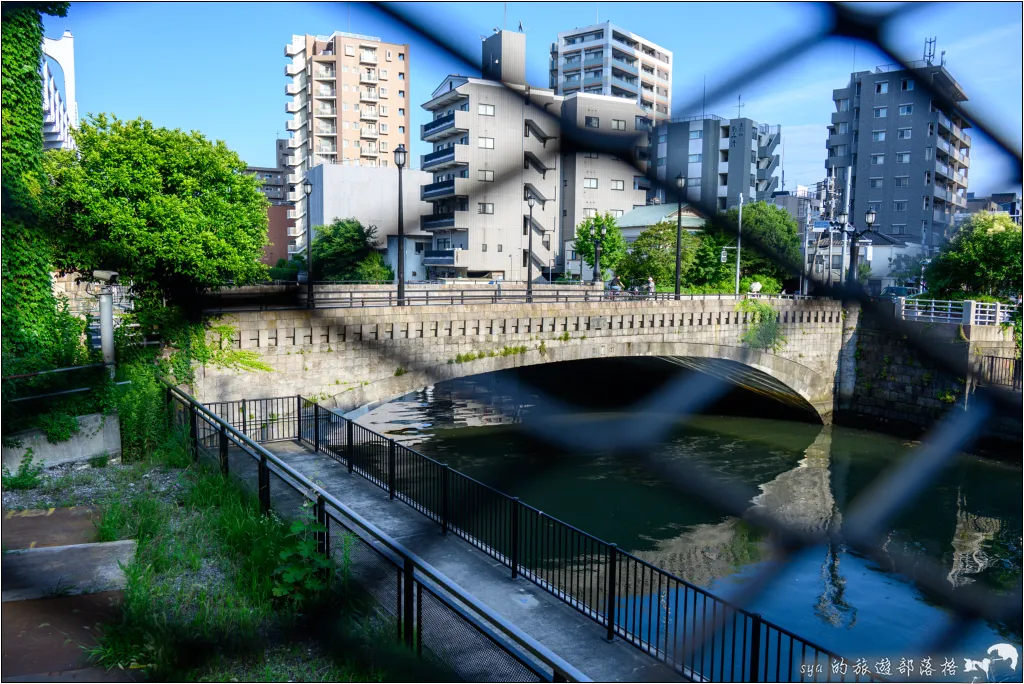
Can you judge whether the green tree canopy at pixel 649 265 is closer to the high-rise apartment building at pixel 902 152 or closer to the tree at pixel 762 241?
the high-rise apartment building at pixel 902 152

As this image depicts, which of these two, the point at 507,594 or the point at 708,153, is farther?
the point at 507,594

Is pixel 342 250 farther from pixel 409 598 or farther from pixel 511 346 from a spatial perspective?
pixel 511 346

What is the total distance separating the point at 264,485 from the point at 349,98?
4.15 meters

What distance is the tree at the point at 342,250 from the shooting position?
30.2 inches

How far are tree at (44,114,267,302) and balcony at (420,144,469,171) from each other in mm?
603

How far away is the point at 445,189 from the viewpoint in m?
0.80

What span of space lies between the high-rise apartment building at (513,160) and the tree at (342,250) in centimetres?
7

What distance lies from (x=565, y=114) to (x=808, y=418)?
21.7 metres

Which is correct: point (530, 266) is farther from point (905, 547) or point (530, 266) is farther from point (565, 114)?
point (905, 547)

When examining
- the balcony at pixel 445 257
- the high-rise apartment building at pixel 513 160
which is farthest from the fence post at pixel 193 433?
the high-rise apartment building at pixel 513 160

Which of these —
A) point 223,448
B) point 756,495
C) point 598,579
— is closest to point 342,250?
point 223,448

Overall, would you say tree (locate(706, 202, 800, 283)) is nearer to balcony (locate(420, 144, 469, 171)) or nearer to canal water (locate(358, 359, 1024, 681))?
balcony (locate(420, 144, 469, 171))

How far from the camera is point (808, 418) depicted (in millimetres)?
20547

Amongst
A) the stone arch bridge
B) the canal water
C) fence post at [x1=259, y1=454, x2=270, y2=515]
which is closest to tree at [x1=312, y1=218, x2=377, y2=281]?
fence post at [x1=259, y1=454, x2=270, y2=515]
